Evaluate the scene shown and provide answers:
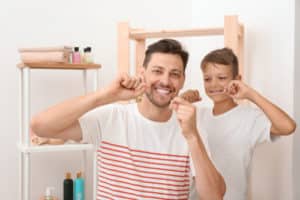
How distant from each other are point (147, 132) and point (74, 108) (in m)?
0.25

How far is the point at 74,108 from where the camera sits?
121 centimetres

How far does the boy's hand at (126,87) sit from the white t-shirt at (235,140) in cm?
38

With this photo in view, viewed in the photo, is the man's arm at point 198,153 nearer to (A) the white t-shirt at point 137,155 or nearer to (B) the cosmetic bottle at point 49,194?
(A) the white t-shirt at point 137,155

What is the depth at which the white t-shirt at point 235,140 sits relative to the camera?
154 centimetres

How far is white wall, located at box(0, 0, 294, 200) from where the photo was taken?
5.90 ft

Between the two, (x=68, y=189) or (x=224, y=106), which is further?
(x=68, y=189)

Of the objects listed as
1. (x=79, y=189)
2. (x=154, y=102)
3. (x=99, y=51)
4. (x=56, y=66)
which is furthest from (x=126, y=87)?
(x=99, y=51)

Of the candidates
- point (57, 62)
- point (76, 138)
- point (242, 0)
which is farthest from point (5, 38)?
point (242, 0)

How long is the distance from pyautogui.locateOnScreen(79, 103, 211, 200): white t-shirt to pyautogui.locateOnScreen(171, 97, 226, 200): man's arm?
8 cm

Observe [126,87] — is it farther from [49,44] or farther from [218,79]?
[49,44]

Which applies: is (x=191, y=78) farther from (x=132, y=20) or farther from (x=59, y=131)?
(x=59, y=131)

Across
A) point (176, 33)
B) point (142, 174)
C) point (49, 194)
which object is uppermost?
point (176, 33)

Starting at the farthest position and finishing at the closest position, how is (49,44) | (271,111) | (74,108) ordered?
(49,44) → (271,111) → (74,108)

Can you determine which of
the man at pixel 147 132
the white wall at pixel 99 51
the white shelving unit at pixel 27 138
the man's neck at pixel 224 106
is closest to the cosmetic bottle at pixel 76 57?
the white shelving unit at pixel 27 138
